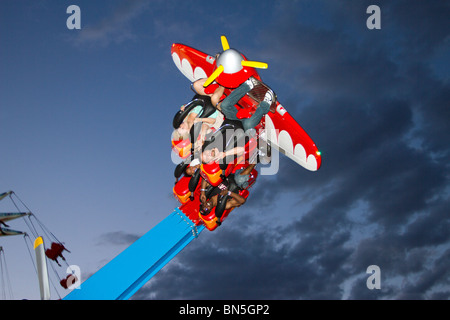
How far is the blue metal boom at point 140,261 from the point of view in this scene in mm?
7773

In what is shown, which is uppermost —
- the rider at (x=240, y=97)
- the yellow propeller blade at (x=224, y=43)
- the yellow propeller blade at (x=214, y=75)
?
the yellow propeller blade at (x=224, y=43)

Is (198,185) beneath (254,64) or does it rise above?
beneath

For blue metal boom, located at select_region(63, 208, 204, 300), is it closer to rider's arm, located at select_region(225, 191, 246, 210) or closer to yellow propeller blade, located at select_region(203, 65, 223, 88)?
rider's arm, located at select_region(225, 191, 246, 210)

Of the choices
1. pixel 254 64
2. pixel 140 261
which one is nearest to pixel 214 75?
pixel 254 64

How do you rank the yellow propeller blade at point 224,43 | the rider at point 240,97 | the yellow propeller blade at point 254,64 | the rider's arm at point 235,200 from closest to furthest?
1. the yellow propeller blade at point 254,64
2. the rider at point 240,97
3. the yellow propeller blade at point 224,43
4. the rider's arm at point 235,200

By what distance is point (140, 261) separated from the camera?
808cm

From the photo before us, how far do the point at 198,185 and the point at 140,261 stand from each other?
5.73 ft

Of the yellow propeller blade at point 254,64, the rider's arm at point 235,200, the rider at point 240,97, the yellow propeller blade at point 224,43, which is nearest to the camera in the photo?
the yellow propeller blade at point 254,64

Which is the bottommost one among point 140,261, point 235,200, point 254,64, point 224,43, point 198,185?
point 140,261

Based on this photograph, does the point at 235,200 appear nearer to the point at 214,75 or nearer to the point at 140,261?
the point at 140,261

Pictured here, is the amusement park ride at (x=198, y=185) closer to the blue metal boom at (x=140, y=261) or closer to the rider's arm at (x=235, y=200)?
the blue metal boom at (x=140, y=261)

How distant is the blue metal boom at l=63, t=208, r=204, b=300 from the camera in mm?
7773

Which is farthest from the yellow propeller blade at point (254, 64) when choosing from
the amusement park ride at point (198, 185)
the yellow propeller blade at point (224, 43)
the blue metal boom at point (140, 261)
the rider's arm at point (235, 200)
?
the blue metal boom at point (140, 261)
